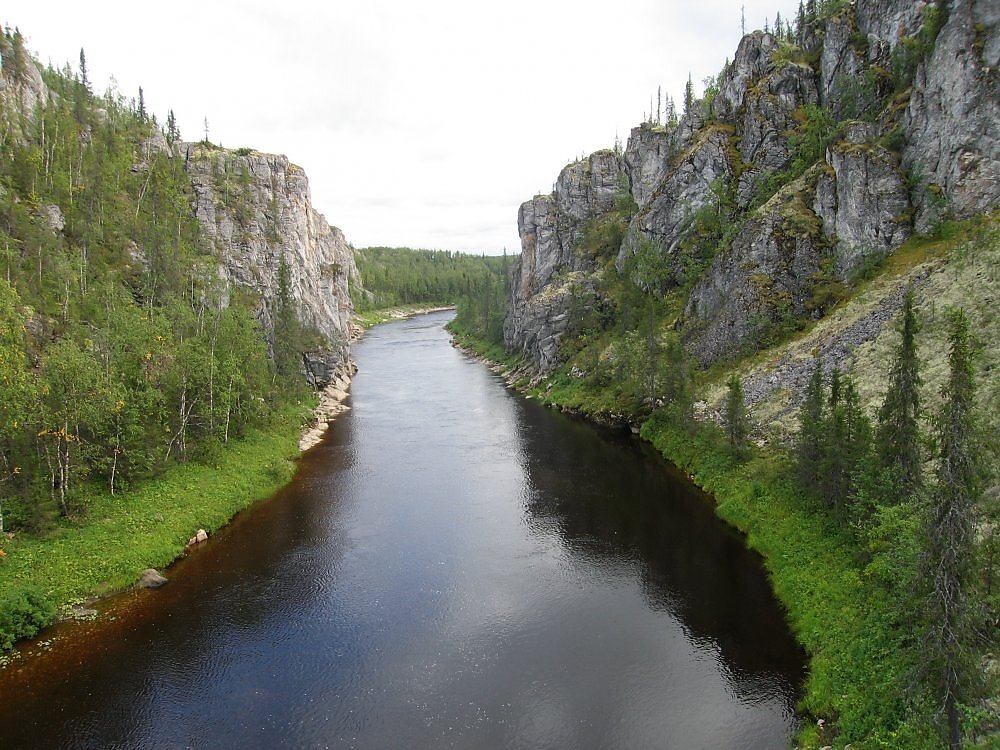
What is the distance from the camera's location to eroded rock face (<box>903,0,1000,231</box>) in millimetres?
45188

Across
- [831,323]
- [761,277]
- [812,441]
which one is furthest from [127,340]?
[761,277]

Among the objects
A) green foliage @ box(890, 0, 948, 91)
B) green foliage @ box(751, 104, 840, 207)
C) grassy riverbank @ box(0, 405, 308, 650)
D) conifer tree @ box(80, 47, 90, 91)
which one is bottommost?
grassy riverbank @ box(0, 405, 308, 650)

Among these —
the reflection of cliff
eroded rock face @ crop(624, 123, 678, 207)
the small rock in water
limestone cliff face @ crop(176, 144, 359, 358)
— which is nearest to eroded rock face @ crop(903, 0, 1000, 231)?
the reflection of cliff

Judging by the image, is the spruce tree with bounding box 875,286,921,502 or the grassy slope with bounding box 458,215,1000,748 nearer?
the grassy slope with bounding box 458,215,1000,748

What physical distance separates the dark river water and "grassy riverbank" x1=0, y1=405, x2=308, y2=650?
1.39 m

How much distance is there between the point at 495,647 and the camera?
2583cm

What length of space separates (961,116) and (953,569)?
160 feet

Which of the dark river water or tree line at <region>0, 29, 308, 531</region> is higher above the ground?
tree line at <region>0, 29, 308, 531</region>

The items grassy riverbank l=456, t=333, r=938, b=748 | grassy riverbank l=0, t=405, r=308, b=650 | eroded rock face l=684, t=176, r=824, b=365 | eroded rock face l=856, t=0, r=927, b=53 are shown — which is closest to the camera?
grassy riverbank l=456, t=333, r=938, b=748

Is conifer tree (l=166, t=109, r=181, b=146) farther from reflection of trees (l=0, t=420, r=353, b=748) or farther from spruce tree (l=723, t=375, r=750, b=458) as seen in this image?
spruce tree (l=723, t=375, r=750, b=458)

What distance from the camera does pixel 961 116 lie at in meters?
47.1

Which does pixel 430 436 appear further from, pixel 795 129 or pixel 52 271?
pixel 795 129

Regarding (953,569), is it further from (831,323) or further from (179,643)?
(831,323)

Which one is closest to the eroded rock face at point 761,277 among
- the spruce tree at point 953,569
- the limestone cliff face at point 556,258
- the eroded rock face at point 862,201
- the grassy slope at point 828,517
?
the eroded rock face at point 862,201
